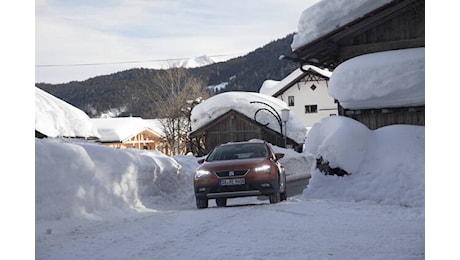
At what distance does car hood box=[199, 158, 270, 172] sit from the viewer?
12289mm

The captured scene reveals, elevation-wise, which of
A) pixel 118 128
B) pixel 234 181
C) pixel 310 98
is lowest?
pixel 234 181

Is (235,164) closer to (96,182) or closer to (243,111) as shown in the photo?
(96,182)

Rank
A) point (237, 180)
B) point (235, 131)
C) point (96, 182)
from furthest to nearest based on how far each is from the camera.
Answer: point (235, 131) → point (237, 180) → point (96, 182)

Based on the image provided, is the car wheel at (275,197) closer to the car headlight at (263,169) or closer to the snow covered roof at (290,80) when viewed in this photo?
the car headlight at (263,169)

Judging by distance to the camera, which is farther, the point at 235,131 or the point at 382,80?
the point at 235,131

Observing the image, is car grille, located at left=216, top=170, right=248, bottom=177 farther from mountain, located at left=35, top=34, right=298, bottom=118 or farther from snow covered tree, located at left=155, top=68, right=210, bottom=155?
mountain, located at left=35, top=34, right=298, bottom=118

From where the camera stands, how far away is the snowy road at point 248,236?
6.56m

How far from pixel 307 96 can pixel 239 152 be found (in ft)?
158

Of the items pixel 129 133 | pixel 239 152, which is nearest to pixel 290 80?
pixel 129 133

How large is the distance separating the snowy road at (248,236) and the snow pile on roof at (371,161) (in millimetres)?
2907

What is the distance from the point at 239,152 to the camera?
13688 mm

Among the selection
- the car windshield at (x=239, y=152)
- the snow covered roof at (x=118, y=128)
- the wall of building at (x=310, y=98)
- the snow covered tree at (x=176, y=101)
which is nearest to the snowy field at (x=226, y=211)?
the car windshield at (x=239, y=152)

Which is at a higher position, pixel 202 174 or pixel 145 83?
pixel 145 83
